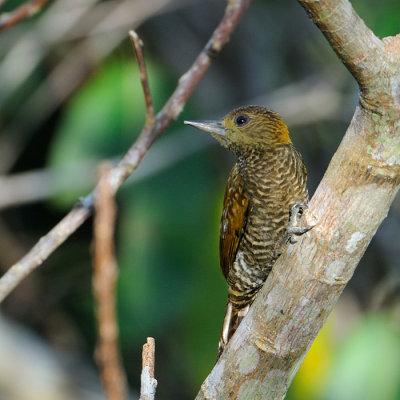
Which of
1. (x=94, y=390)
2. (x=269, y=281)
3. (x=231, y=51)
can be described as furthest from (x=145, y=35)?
(x=269, y=281)

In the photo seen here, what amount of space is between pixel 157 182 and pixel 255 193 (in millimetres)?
1182

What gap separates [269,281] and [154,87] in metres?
2.20

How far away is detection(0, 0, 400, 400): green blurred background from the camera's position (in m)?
3.79

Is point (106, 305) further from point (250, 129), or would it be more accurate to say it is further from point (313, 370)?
point (313, 370)

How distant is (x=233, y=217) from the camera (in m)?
2.89

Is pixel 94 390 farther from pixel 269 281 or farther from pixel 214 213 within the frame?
pixel 269 281

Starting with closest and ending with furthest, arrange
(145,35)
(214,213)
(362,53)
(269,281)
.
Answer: (362,53) → (269,281) → (214,213) → (145,35)

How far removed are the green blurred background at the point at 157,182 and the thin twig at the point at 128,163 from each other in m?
1.14

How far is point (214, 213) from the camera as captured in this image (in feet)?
13.2

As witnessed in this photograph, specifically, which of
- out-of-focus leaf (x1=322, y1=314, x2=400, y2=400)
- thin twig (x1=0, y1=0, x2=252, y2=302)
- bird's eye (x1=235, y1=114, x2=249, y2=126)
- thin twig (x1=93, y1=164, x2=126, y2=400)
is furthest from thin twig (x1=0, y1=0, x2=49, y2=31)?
out-of-focus leaf (x1=322, y1=314, x2=400, y2=400)

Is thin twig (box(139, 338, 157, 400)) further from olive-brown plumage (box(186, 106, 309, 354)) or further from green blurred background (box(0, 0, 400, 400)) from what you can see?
green blurred background (box(0, 0, 400, 400))

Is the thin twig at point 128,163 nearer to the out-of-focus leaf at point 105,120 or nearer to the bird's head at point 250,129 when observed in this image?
the bird's head at point 250,129

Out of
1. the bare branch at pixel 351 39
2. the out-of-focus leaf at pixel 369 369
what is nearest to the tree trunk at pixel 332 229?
the bare branch at pixel 351 39

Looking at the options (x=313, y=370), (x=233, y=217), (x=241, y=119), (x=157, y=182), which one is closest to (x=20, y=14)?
(x=241, y=119)
